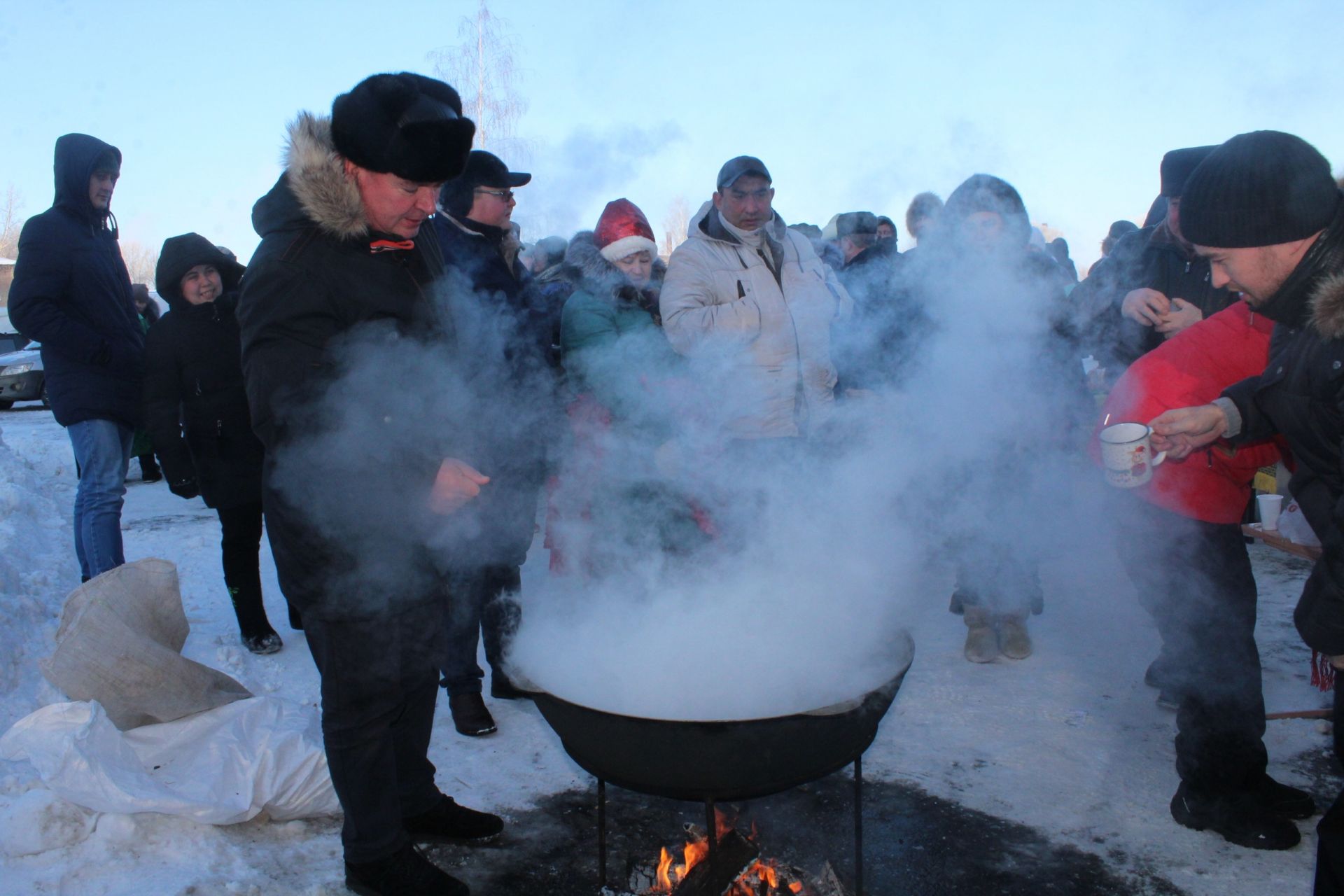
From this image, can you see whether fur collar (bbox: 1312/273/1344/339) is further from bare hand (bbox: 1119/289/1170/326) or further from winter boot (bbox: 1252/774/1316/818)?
winter boot (bbox: 1252/774/1316/818)

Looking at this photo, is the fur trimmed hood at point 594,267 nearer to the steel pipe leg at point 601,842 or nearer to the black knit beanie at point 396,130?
the black knit beanie at point 396,130

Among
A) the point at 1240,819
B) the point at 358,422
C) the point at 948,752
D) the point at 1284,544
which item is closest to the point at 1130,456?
the point at 1240,819

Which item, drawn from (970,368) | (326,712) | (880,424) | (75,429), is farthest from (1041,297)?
(75,429)

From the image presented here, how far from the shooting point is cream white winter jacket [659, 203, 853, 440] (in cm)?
367

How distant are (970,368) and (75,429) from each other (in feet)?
13.3

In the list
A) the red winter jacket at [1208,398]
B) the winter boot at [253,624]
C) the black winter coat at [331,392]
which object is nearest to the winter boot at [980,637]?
the red winter jacket at [1208,398]

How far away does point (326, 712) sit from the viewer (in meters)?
Result: 2.24

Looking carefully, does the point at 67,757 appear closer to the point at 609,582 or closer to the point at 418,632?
the point at 418,632

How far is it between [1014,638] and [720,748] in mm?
2533

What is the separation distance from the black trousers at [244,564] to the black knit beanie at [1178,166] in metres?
4.07

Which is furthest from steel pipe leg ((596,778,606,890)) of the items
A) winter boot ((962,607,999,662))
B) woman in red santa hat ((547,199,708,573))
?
winter boot ((962,607,999,662))

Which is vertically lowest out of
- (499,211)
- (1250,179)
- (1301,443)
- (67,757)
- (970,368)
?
(67,757)

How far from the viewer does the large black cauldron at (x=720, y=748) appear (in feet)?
6.06

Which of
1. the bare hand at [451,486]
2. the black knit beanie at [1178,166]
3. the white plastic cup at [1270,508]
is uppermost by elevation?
the black knit beanie at [1178,166]
